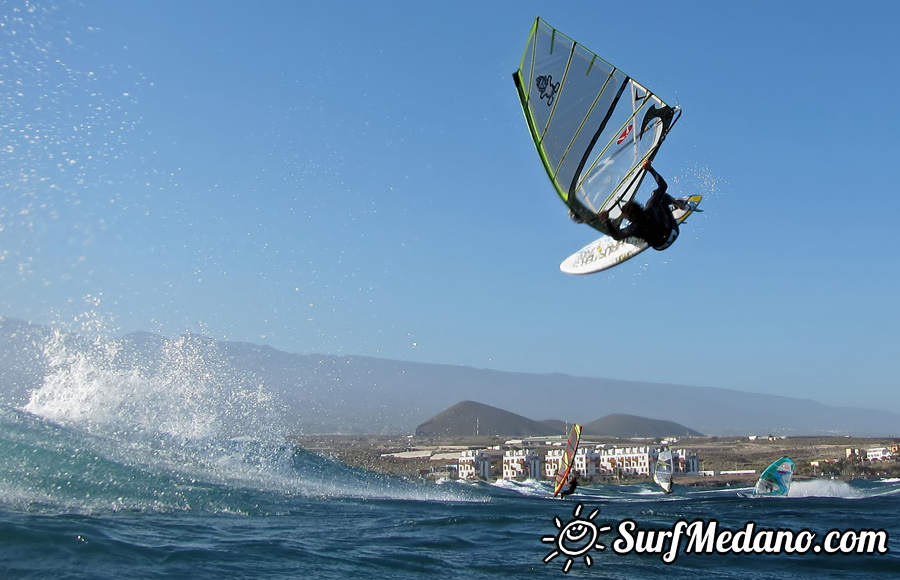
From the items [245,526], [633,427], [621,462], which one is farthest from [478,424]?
[245,526]

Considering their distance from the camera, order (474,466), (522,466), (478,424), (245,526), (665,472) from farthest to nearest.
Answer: (478,424) → (522,466) → (474,466) → (665,472) → (245,526)

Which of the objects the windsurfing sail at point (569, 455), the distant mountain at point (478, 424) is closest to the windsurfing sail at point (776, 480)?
the windsurfing sail at point (569, 455)

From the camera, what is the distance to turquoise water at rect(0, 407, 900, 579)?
23.2 feet

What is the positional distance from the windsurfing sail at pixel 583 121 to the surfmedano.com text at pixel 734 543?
4595 millimetres

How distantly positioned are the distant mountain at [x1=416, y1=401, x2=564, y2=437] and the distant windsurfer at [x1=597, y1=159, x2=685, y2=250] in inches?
4183

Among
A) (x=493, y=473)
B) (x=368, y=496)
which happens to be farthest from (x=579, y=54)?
(x=493, y=473)

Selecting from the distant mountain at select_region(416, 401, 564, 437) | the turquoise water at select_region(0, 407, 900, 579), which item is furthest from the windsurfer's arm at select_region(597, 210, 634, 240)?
the distant mountain at select_region(416, 401, 564, 437)

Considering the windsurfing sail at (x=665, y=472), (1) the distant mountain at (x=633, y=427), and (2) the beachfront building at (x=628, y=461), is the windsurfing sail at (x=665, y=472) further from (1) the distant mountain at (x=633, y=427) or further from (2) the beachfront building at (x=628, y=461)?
(1) the distant mountain at (x=633, y=427)

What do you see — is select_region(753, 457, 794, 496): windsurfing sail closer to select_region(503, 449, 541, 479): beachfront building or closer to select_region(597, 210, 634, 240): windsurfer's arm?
select_region(503, 449, 541, 479): beachfront building

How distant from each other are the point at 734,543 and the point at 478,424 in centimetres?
12492

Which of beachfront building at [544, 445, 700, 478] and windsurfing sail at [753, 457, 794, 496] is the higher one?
windsurfing sail at [753, 457, 794, 496]

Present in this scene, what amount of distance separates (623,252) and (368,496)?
9.28 metres

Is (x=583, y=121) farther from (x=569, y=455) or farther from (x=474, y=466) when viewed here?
(x=474, y=466)

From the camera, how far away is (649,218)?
900 cm
